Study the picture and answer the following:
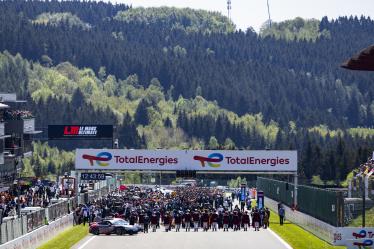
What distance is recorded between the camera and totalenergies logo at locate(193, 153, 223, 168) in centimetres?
7044

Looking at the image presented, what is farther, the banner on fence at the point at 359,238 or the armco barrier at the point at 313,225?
the armco barrier at the point at 313,225

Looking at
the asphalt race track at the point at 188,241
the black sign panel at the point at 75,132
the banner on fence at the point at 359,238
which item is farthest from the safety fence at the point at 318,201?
the black sign panel at the point at 75,132

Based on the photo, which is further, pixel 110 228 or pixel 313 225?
pixel 110 228

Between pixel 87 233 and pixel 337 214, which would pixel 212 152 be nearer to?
pixel 87 233

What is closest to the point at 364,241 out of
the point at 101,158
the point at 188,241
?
the point at 188,241

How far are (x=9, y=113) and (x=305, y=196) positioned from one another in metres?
68.2

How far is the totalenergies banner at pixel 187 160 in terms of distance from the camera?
7012 cm

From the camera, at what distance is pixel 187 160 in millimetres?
70688

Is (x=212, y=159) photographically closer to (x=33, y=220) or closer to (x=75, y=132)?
(x=33, y=220)

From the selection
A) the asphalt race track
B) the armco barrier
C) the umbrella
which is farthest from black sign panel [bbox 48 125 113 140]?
the umbrella

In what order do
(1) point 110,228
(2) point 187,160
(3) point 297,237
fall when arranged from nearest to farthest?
1. (3) point 297,237
2. (1) point 110,228
3. (2) point 187,160

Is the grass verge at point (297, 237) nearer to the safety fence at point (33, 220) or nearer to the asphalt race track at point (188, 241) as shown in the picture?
the asphalt race track at point (188, 241)

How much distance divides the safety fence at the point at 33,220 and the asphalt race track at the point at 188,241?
6.33 ft

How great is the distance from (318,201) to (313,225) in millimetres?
1422
